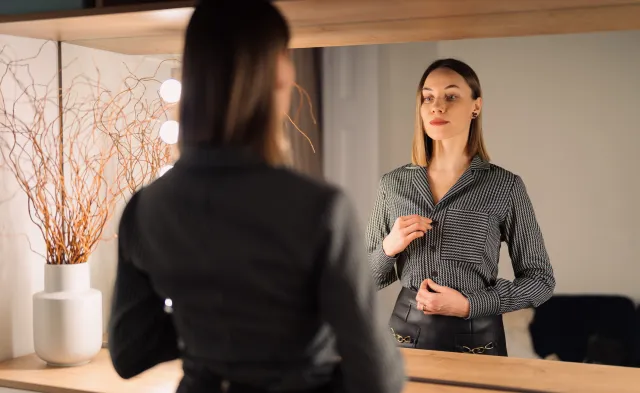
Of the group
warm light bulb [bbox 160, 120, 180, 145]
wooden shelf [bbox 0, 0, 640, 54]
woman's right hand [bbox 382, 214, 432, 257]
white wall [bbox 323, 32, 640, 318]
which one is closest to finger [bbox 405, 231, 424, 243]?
woman's right hand [bbox 382, 214, 432, 257]

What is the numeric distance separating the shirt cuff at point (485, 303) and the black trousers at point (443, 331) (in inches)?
0.7

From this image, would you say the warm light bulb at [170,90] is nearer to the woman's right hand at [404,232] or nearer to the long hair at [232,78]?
the woman's right hand at [404,232]

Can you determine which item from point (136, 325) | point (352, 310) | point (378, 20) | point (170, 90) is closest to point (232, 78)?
point (352, 310)

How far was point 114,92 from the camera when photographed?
2275mm

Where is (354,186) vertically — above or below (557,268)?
above

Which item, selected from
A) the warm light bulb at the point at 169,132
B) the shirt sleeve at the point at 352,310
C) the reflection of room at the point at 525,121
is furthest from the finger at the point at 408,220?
the shirt sleeve at the point at 352,310

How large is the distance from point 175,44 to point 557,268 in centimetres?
119

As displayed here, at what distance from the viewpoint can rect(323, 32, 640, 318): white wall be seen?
1678 millimetres

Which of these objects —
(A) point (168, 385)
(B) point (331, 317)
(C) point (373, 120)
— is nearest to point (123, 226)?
(B) point (331, 317)

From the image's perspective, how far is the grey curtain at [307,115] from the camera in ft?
6.42

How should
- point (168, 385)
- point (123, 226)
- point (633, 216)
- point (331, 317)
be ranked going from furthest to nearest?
point (168, 385)
point (633, 216)
point (123, 226)
point (331, 317)

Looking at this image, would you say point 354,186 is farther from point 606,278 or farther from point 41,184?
point 41,184

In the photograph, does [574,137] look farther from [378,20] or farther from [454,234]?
[378,20]

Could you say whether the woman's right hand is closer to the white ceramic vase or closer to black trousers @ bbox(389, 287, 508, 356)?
black trousers @ bbox(389, 287, 508, 356)
